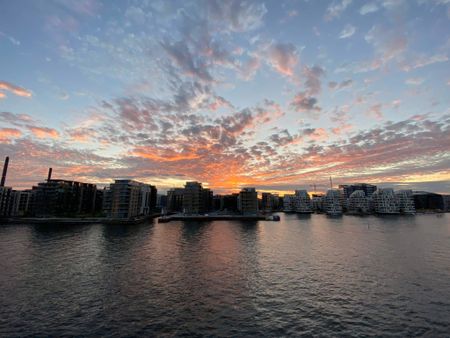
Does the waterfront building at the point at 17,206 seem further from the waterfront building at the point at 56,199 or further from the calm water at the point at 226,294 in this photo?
the calm water at the point at 226,294

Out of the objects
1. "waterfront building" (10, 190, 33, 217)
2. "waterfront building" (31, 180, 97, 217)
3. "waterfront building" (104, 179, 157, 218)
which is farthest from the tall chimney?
"waterfront building" (104, 179, 157, 218)

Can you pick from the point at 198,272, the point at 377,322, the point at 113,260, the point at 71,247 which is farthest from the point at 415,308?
the point at 71,247

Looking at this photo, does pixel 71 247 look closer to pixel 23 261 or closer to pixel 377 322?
pixel 23 261

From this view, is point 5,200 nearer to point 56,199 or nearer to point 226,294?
point 56,199

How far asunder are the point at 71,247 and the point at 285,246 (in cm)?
6398

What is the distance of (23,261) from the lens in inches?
1994

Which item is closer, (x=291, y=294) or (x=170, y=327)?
(x=170, y=327)

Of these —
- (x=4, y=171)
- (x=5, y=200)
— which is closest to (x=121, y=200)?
(x=5, y=200)

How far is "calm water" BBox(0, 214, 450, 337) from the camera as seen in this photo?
24781 mm

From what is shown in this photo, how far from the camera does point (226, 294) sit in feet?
109

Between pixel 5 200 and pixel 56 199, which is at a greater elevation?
pixel 56 199

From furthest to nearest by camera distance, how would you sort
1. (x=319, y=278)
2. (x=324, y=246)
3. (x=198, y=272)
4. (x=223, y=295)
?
(x=324, y=246), (x=198, y=272), (x=319, y=278), (x=223, y=295)

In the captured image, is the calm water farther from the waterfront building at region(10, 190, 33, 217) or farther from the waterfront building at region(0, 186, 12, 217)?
the waterfront building at region(10, 190, 33, 217)

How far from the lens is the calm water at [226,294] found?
24.8 m
